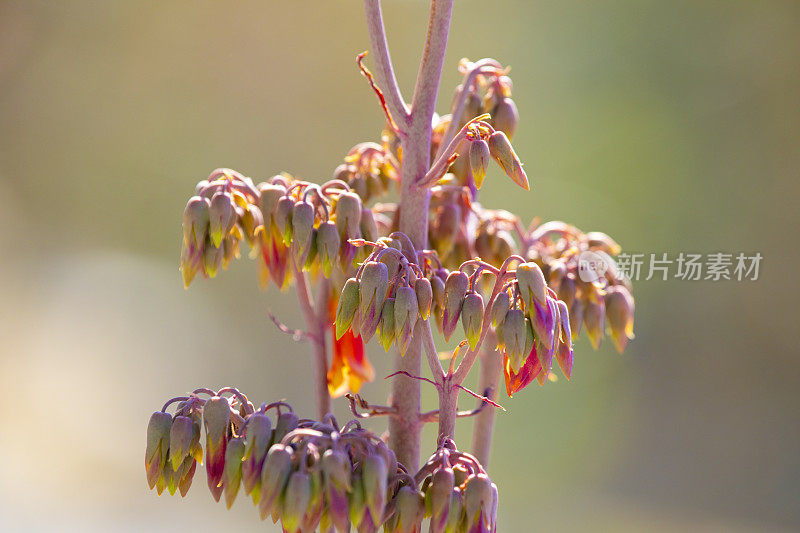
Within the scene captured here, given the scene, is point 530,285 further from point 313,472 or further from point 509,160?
point 313,472

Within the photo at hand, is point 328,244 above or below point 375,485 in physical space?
above

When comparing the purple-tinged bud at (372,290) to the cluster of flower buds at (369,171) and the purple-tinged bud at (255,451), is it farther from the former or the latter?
the cluster of flower buds at (369,171)

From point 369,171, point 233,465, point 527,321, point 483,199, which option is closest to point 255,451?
point 233,465

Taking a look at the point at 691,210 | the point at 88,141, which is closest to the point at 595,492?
the point at 691,210

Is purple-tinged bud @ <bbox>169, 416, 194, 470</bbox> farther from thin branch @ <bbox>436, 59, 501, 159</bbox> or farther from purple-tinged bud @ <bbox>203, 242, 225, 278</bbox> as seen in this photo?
thin branch @ <bbox>436, 59, 501, 159</bbox>

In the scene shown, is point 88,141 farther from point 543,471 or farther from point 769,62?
point 769,62

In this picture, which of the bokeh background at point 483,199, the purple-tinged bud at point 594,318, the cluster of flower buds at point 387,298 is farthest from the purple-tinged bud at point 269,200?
the bokeh background at point 483,199
